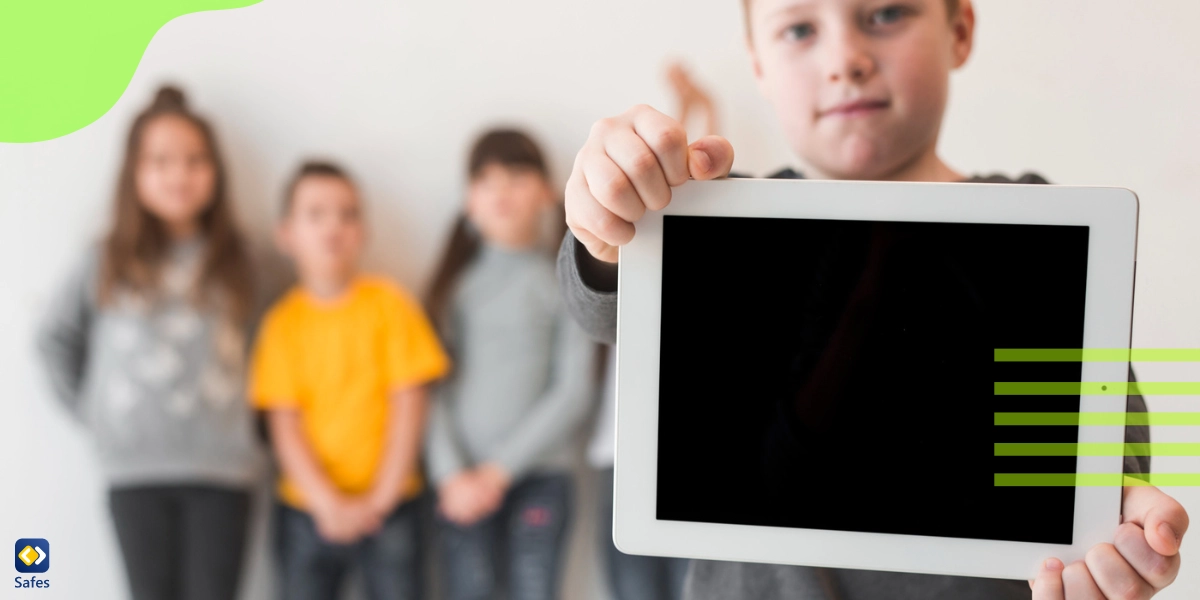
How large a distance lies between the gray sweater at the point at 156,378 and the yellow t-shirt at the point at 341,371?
2.5 inches

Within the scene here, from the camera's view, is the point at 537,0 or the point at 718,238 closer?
the point at 718,238

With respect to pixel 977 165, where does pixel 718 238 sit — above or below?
below

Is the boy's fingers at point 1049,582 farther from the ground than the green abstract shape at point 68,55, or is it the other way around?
the green abstract shape at point 68,55

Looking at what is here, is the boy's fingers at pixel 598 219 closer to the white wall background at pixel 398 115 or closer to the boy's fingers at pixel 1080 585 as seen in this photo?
the boy's fingers at pixel 1080 585

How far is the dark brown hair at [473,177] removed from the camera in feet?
4.43

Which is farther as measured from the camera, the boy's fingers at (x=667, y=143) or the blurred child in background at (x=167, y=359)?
the blurred child in background at (x=167, y=359)

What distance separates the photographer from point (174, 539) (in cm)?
134

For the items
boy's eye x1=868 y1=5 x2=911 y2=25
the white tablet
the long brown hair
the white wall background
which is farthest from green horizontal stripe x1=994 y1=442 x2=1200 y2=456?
the long brown hair

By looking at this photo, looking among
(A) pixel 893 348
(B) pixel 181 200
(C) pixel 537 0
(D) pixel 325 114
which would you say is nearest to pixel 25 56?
(B) pixel 181 200

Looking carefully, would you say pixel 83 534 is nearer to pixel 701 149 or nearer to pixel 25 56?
pixel 25 56

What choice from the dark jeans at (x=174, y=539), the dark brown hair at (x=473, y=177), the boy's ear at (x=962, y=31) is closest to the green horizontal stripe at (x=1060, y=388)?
the boy's ear at (x=962, y=31)

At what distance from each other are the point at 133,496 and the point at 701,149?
1263mm

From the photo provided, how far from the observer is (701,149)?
1.46ft

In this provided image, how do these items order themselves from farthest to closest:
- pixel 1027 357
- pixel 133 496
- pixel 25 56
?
pixel 133 496, pixel 25 56, pixel 1027 357
